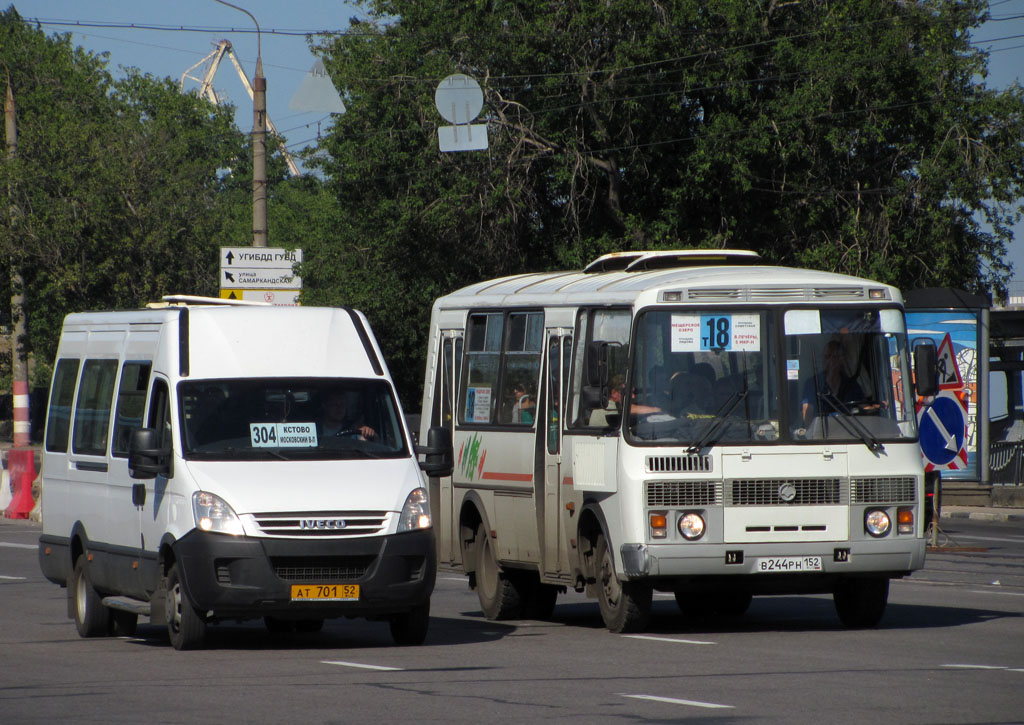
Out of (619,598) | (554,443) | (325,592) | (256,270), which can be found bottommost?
A: (619,598)

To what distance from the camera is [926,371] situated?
12.9 meters

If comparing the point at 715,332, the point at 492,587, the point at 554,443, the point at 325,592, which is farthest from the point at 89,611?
the point at 715,332

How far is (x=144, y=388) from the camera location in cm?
1272

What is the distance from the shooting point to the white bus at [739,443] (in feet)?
40.6

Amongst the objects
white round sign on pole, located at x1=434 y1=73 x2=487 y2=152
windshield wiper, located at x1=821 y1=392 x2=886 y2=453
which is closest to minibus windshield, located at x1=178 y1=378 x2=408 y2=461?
windshield wiper, located at x1=821 y1=392 x2=886 y2=453

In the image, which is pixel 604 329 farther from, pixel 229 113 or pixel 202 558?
pixel 229 113

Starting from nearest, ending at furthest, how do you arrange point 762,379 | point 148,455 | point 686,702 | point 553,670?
point 686,702 → point 553,670 → point 148,455 → point 762,379

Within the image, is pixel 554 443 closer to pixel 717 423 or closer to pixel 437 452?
pixel 437 452

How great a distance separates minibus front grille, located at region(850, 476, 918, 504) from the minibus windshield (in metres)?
3.25

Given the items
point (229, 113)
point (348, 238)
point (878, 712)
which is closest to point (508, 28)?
point (348, 238)

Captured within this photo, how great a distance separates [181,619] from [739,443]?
4049 mm

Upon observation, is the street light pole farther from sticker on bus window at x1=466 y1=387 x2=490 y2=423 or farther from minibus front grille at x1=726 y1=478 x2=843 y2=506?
minibus front grille at x1=726 y1=478 x2=843 y2=506

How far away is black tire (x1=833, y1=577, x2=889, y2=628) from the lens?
13.0 metres

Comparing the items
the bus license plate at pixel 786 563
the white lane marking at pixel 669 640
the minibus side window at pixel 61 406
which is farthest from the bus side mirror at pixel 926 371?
the minibus side window at pixel 61 406
